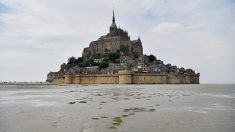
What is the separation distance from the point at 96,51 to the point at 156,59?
2946cm

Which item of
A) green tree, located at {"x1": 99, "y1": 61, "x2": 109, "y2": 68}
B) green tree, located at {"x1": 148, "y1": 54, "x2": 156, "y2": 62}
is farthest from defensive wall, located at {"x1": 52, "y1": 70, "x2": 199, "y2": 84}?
green tree, located at {"x1": 148, "y1": 54, "x2": 156, "y2": 62}

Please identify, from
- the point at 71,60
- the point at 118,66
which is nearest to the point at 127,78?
the point at 118,66

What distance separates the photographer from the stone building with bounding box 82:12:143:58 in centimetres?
14200

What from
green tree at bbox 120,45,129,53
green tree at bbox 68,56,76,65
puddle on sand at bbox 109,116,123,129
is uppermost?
green tree at bbox 120,45,129,53

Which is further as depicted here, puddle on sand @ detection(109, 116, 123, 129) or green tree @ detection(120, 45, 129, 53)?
green tree @ detection(120, 45, 129, 53)

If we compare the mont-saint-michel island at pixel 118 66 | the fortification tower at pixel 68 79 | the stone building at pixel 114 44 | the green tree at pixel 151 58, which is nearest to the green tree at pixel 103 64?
the mont-saint-michel island at pixel 118 66

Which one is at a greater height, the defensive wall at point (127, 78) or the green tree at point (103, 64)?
the green tree at point (103, 64)

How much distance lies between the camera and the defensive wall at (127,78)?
376 ft

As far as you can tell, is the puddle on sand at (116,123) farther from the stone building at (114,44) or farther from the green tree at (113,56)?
the stone building at (114,44)

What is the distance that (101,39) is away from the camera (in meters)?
148

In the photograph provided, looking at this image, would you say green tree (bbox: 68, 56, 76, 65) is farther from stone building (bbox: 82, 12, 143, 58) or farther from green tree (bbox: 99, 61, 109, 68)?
green tree (bbox: 99, 61, 109, 68)

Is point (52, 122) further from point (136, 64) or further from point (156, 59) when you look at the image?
point (156, 59)

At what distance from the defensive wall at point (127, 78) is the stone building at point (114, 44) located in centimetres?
2198

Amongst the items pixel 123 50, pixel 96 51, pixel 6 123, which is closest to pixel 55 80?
pixel 96 51
